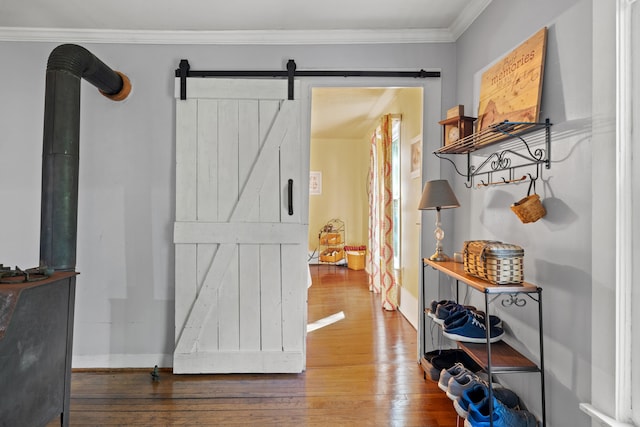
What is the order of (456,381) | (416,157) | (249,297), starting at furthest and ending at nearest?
(416,157) < (249,297) < (456,381)

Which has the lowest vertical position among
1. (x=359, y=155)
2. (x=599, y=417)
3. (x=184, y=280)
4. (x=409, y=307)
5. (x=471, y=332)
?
(x=409, y=307)

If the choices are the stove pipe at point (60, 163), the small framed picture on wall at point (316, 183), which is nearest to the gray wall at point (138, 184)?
the stove pipe at point (60, 163)

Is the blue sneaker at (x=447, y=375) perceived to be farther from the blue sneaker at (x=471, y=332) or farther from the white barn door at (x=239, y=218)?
the white barn door at (x=239, y=218)

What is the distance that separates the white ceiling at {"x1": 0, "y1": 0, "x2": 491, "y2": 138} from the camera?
7.18 feet

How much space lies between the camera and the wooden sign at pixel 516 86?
156cm

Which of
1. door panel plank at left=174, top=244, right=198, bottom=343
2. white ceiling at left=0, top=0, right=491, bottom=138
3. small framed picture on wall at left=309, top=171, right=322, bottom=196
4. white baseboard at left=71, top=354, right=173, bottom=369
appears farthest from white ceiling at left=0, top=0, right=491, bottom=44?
small framed picture on wall at left=309, top=171, right=322, bottom=196

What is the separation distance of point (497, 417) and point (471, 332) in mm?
392

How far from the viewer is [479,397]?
1653 mm

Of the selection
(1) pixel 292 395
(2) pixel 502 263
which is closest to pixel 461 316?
(2) pixel 502 263

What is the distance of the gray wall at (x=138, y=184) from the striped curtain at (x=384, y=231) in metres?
1.66

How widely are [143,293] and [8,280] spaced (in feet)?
3.64

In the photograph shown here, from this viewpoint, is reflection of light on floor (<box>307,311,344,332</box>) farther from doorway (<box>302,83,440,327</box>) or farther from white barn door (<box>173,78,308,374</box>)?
white barn door (<box>173,78,308,374</box>)

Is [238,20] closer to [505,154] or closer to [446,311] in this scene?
[505,154]

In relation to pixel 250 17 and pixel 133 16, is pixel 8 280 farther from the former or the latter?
pixel 250 17
